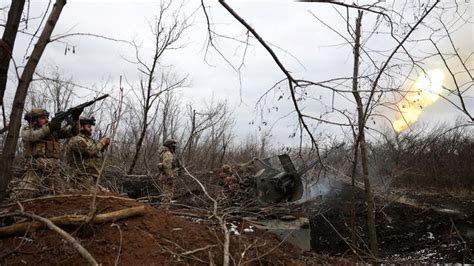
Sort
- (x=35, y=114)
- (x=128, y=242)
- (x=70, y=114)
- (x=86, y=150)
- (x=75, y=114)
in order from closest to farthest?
1. (x=128, y=242)
2. (x=35, y=114)
3. (x=70, y=114)
4. (x=75, y=114)
5. (x=86, y=150)

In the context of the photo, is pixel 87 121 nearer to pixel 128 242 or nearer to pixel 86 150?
pixel 86 150

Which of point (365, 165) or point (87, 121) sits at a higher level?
point (87, 121)

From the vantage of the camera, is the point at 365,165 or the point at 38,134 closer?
the point at 38,134

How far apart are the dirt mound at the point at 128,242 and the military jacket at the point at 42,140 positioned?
5.57ft

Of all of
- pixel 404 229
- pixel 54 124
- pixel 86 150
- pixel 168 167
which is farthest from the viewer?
pixel 404 229

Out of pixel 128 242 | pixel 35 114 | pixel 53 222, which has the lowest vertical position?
pixel 128 242

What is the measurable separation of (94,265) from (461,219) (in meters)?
14.1

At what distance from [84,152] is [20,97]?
16.0 feet

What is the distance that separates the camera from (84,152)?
25.4ft

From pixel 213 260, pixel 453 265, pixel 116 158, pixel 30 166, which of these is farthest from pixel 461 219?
pixel 30 166

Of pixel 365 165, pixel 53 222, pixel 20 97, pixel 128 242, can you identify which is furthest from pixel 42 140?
pixel 365 165

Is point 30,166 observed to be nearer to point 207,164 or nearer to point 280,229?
point 280,229

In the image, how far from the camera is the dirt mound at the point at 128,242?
15.1 ft

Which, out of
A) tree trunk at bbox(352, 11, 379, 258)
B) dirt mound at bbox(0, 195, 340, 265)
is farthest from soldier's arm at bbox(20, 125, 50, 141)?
tree trunk at bbox(352, 11, 379, 258)
